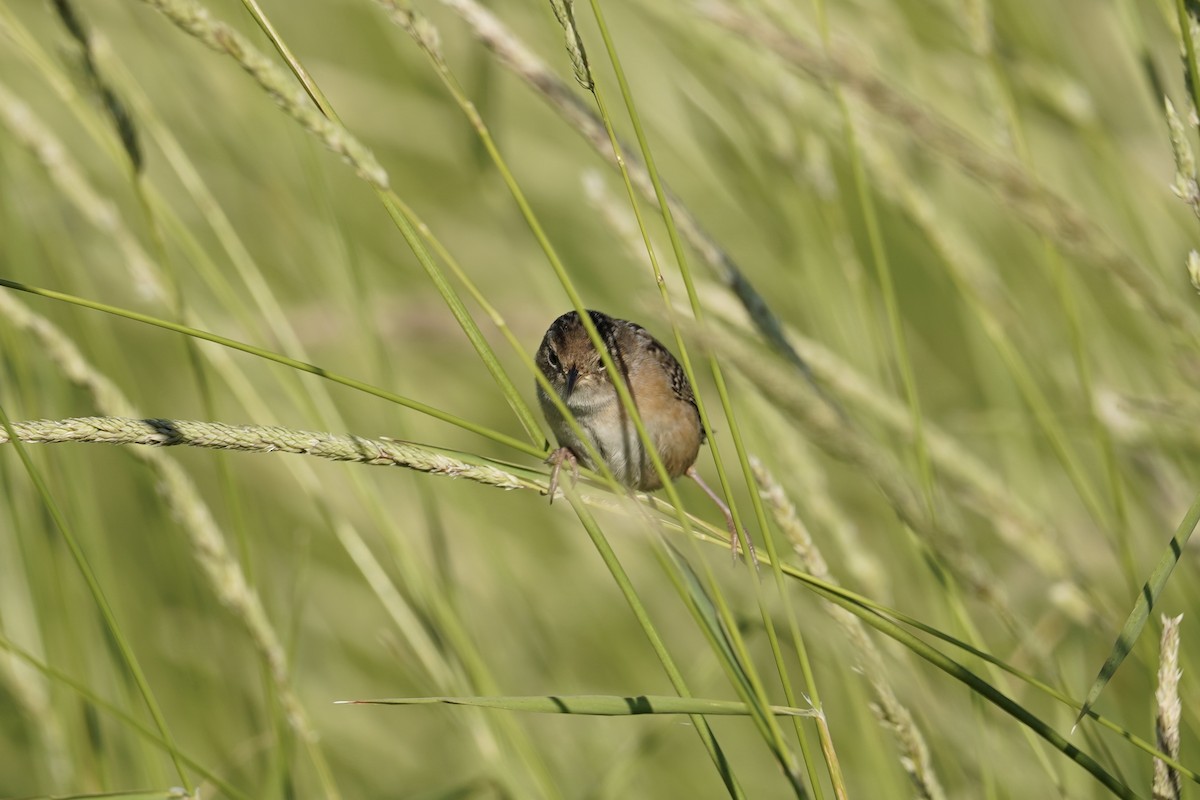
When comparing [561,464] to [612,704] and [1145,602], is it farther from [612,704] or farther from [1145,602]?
[1145,602]

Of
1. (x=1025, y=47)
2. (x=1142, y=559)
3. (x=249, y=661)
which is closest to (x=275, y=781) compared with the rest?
(x=249, y=661)

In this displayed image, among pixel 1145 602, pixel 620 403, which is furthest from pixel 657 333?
pixel 1145 602

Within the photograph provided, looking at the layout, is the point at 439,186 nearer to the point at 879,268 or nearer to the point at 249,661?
the point at 249,661

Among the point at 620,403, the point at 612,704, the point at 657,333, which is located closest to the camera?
the point at 612,704

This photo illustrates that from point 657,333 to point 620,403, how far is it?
0.80 meters

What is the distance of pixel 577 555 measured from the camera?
3.49 m

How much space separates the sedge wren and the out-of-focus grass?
12 cm

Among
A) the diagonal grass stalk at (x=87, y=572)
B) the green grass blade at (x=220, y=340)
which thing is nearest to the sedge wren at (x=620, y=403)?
the green grass blade at (x=220, y=340)

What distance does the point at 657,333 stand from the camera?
3.60 meters

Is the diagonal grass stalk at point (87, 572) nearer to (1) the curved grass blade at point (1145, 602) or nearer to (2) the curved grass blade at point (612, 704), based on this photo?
(2) the curved grass blade at point (612, 704)

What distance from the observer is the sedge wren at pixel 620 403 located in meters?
2.78

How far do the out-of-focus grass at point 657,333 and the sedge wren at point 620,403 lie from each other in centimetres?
12

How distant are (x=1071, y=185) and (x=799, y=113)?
1165 mm

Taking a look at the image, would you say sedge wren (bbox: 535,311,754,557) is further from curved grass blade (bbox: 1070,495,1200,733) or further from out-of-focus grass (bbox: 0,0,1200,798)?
curved grass blade (bbox: 1070,495,1200,733)
